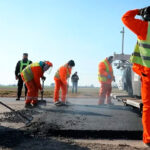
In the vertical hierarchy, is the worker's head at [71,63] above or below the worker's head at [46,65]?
above

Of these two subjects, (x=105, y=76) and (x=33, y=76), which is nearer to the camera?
(x=33, y=76)

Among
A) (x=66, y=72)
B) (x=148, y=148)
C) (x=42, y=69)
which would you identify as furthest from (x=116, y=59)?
(x=148, y=148)

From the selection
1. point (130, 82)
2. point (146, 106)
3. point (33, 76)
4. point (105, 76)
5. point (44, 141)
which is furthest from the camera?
point (105, 76)

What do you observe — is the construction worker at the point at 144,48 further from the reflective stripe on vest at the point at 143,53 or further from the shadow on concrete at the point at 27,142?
the shadow on concrete at the point at 27,142

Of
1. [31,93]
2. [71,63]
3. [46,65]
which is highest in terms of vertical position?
[71,63]

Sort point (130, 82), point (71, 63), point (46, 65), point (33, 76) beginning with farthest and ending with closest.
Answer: point (71, 63) → point (33, 76) → point (46, 65) → point (130, 82)

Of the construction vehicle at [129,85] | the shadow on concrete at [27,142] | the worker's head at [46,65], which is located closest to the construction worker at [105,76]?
the construction vehicle at [129,85]

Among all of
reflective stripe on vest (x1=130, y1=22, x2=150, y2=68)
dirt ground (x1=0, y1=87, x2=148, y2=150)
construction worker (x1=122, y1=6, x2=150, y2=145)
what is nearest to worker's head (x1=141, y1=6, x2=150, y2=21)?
construction worker (x1=122, y1=6, x2=150, y2=145)

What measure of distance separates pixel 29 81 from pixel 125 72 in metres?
2.76

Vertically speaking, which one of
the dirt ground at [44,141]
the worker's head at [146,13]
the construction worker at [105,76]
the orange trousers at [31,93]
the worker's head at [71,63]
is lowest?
the dirt ground at [44,141]

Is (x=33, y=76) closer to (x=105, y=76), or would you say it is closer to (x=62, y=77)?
(x=62, y=77)

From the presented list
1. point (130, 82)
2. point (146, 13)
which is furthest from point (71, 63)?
point (146, 13)

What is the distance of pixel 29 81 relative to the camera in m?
7.55

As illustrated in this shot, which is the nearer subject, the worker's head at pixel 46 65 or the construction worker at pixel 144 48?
the construction worker at pixel 144 48
